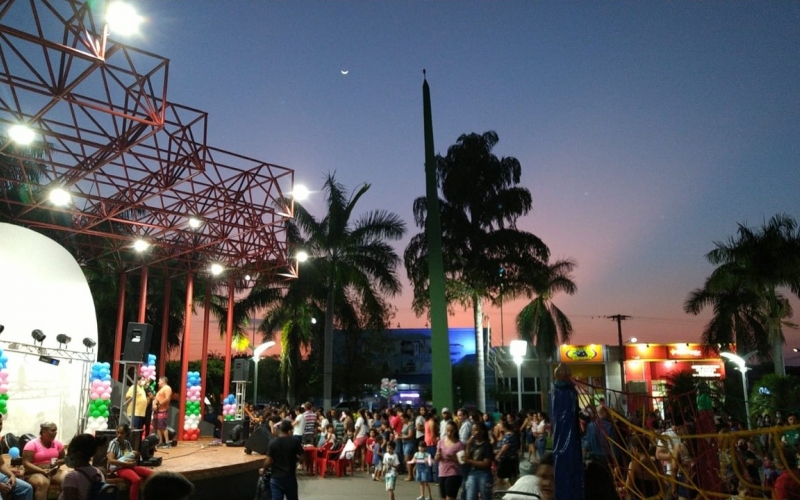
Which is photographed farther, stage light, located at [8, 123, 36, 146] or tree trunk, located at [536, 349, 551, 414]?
tree trunk, located at [536, 349, 551, 414]

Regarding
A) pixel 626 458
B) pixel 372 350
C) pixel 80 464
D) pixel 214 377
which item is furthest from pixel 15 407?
pixel 214 377

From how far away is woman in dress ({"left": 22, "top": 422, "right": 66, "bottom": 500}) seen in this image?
8.51 meters

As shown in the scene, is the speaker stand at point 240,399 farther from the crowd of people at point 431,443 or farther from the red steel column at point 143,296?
the red steel column at point 143,296

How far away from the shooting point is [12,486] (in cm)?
763

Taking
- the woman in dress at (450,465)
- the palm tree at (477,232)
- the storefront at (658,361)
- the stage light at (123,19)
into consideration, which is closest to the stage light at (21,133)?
the stage light at (123,19)

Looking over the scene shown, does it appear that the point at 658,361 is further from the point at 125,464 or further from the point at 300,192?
the point at 125,464

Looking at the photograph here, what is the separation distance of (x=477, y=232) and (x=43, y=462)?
2023 centimetres

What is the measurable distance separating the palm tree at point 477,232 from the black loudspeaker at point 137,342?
51.1ft

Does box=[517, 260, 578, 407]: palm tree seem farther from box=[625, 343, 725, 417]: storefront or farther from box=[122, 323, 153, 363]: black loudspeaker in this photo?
box=[122, 323, 153, 363]: black loudspeaker

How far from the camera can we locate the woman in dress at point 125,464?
350 inches

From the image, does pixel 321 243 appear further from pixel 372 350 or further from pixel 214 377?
pixel 214 377

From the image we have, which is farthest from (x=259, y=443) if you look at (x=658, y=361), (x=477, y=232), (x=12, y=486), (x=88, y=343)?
(x=658, y=361)

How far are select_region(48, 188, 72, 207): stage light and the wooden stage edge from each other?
6.27 m

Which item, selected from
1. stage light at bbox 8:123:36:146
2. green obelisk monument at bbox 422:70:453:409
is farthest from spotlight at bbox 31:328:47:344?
green obelisk monument at bbox 422:70:453:409
